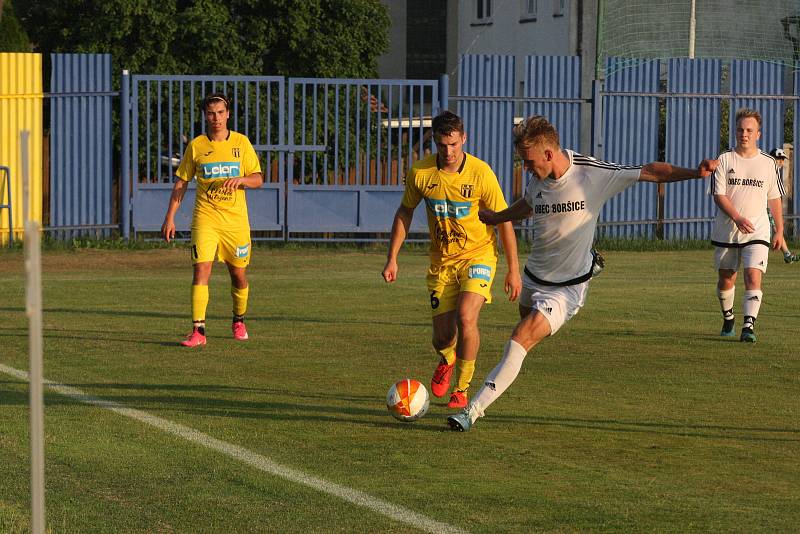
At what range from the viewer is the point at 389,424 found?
885 centimetres

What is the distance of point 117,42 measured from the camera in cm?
2812

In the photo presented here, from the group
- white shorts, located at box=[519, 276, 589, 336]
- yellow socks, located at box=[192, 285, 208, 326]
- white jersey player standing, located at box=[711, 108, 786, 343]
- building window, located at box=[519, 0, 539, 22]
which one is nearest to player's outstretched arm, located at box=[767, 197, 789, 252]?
white jersey player standing, located at box=[711, 108, 786, 343]

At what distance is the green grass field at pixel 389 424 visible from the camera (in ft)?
21.7

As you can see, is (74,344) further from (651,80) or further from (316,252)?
(651,80)

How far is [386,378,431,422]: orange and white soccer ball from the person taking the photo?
344 inches

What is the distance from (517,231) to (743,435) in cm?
1585

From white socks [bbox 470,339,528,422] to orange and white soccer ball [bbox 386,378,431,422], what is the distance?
1.35 feet

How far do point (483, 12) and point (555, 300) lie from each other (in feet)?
134

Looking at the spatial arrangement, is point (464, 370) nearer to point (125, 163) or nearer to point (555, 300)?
point (555, 300)

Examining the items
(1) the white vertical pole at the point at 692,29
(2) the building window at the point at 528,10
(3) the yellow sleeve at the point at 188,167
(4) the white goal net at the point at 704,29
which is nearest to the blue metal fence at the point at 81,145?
(4) the white goal net at the point at 704,29

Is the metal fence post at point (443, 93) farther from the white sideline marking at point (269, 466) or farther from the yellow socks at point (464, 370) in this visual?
the yellow socks at point (464, 370)

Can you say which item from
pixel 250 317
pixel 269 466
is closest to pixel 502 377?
pixel 269 466

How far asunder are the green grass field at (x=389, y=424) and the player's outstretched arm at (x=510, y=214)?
1.22 metres

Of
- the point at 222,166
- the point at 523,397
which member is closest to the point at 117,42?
the point at 222,166
